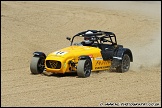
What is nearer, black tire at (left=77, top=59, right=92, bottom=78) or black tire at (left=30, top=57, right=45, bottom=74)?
black tire at (left=77, top=59, right=92, bottom=78)

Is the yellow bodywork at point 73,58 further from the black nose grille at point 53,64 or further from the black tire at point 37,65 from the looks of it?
the black tire at point 37,65

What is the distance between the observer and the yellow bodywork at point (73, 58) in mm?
13578

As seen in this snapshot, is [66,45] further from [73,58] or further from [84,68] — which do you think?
[84,68]

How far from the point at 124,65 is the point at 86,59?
2181mm

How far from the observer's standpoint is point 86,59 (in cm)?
1369

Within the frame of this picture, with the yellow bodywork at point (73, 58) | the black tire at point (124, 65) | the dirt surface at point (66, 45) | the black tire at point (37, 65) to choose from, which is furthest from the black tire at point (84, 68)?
the black tire at point (124, 65)

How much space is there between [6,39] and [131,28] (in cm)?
1063

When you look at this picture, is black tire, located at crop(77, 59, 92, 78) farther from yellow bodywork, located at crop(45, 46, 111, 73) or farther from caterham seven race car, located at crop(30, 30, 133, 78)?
yellow bodywork, located at crop(45, 46, 111, 73)

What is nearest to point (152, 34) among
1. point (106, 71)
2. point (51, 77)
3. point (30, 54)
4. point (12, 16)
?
point (12, 16)

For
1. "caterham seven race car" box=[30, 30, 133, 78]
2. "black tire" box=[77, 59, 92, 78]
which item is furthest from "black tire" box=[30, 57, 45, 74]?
"black tire" box=[77, 59, 92, 78]

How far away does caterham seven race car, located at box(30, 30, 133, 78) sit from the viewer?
13.6 metres

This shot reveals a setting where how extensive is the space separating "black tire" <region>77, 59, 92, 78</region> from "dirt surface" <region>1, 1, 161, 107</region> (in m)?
0.20

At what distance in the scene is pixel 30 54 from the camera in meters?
18.3

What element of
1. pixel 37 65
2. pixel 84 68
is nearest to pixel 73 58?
pixel 84 68
